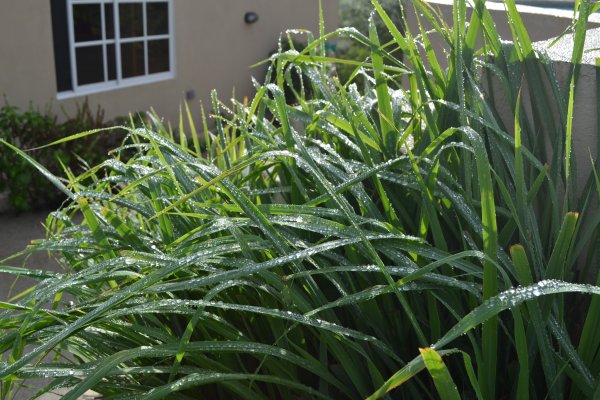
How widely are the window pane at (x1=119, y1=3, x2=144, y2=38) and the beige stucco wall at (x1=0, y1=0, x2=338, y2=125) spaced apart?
471mm

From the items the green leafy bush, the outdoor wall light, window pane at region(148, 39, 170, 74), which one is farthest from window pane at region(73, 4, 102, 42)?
the outdoor wall light

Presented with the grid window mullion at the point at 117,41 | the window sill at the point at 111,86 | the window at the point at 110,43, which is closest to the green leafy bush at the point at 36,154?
the window sill at the point at 111,86

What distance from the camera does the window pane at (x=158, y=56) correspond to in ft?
28.9

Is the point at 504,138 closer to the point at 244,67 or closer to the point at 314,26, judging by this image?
the point at 244,67

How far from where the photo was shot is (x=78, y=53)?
25.7 ft

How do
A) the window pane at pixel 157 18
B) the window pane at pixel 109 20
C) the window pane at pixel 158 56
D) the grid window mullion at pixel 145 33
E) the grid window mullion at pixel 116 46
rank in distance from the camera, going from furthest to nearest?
1. the window pane at pixel 158 56
2. the window pane at pixel 157 18
3. the grid window mullion at pixel 145 33
4. the window pane at pixel 109 20
5. the grid window mullion at pixel 116 46

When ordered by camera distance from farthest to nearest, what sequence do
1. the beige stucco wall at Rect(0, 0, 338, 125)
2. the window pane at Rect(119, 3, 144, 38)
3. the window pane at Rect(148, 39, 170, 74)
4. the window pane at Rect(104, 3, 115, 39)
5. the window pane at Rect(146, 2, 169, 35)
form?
the window pane at Rect(148, 39, 170, 74), the window pane at Rect(146, 2, 169, 35), the window pane at Rect(119, 3, 144, 38), the window pane at Rect(104, 3, 115, 39), the beige stucco wall at Rect(0, 0, 338, 125)

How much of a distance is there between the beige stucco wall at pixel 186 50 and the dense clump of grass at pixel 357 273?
17.8 feet

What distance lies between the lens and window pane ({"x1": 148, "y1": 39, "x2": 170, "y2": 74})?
346 inches

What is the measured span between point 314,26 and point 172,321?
10334 mm

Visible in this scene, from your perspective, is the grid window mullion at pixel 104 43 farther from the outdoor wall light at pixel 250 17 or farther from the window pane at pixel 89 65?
the outdoor wall light at pixel 250 17

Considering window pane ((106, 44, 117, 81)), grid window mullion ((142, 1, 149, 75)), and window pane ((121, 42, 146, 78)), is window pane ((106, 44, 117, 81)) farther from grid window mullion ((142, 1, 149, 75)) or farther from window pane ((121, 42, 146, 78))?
grid window mullion ((142, 1, 149, 75))

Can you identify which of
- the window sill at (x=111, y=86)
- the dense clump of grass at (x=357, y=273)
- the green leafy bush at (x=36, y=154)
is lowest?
the green leafy bush at (x=36, y=154)

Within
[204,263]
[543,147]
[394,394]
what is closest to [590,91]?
[543,147]
